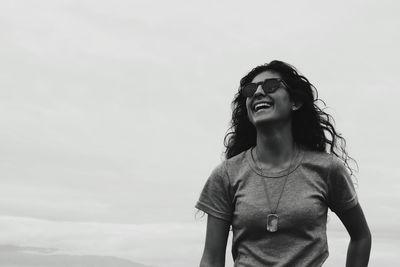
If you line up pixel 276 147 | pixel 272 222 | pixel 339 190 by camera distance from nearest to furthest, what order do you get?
pixel 272 222
pixel 339 190
pixel 276 147

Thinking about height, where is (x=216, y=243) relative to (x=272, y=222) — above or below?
below

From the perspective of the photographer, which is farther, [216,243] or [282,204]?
[216,243]

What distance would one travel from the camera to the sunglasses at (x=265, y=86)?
6004mm

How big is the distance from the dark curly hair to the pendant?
0.99 meters

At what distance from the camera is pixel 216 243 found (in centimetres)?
605

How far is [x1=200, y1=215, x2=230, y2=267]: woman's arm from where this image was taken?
237 inches

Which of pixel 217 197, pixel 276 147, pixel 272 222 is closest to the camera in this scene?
pixel 272 222

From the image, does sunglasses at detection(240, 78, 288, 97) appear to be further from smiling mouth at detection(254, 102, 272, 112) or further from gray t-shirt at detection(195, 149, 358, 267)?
gray t-shirt at detection(195, 149, 358, 267)

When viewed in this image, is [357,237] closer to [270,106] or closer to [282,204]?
[282,204]

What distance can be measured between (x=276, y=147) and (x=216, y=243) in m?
1.14

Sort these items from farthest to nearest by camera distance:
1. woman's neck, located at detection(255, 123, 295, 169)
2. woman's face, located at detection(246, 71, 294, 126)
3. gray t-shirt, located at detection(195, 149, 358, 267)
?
woman's neck, located at detection(255, 123, 295, 169), woman's face, located at detection(246, 71, 294, 126), gray t-shirt, located at detection(195, 149, 358, 267)

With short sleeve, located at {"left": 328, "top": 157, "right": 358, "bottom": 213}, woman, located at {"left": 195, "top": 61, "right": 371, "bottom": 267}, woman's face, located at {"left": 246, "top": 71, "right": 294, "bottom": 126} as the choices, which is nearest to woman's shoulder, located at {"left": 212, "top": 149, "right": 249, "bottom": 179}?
woman, located at {"left": 195, "top": 61, "right": 371, "bottom": 267}

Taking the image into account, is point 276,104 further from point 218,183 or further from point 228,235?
point 228,235

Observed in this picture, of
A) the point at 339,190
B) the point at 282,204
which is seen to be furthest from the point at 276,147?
the point at 339,190
